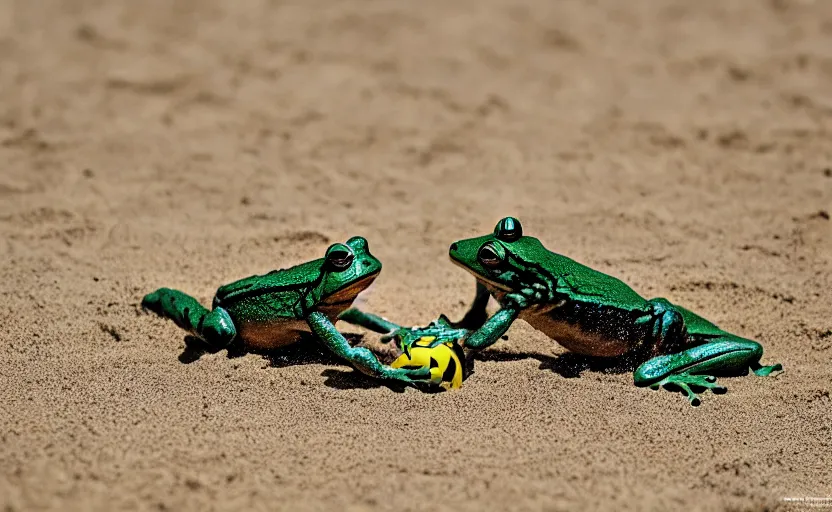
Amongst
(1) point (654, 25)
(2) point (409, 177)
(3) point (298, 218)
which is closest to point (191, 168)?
(3) point (298, 218)

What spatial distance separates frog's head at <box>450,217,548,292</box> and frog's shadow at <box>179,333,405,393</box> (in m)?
0.82

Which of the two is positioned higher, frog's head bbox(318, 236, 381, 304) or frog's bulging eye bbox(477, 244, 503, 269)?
frog's bulging eye bbox(477, 244, 503, 269)

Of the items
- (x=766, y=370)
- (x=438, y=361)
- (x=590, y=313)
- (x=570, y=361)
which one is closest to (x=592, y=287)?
(x=590, y=313)

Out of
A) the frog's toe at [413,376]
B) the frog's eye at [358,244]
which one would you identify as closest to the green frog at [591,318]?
the frog's toe at [413,376]

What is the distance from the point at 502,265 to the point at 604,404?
93 cm

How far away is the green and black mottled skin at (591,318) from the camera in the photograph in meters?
5.29

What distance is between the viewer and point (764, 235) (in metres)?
6.95

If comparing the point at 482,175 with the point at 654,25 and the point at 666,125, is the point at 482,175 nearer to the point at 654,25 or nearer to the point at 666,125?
the point at 666,125

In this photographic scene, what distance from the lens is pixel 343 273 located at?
527cm

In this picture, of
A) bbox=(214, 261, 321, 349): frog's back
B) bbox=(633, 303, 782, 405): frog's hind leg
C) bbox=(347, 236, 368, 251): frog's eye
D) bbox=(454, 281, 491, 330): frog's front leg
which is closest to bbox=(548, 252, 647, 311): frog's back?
bbox=(633, 303, 782, 405): frog's hind leg

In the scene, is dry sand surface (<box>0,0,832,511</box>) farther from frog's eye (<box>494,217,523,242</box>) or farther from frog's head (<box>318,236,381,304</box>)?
frog's eye (<box>494,217,523,242</box>)

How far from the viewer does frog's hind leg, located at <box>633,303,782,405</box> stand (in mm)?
5242

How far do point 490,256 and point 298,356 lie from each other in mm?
1227

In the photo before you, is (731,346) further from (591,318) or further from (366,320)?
(366,320)
